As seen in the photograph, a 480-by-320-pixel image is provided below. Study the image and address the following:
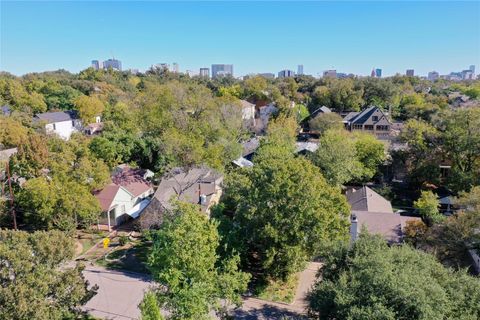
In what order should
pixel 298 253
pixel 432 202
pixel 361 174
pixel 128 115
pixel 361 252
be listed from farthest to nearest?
1. pixel 128 115
2. pixel 361 174
3. pixel 432 202
4. pixel 298 253
5. pixel 361 252

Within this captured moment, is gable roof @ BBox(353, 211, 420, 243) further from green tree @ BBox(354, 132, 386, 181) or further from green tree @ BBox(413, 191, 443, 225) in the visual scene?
green tree @ BBox(354, 132, 386, 181)

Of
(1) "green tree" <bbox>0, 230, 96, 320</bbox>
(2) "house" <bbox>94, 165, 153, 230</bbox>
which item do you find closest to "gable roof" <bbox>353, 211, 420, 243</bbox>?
(1) "green tree" <bbox>0, 230, 96, 320</bbox>

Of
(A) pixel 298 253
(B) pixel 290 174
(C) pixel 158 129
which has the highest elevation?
(C) pixel 158 129

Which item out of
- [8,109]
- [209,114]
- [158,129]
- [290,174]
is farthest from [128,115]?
[290,174]

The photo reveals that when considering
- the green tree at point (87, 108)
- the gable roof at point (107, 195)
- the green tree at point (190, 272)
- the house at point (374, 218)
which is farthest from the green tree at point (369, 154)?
the green tree at point (87, 108)

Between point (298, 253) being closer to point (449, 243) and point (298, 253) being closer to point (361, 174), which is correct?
point (449, 243)

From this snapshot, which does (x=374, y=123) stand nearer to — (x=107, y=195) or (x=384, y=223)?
(x=384, y=223)

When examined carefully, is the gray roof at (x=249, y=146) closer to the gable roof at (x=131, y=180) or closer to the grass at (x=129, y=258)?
the gable roof at (x=131, y=180)
